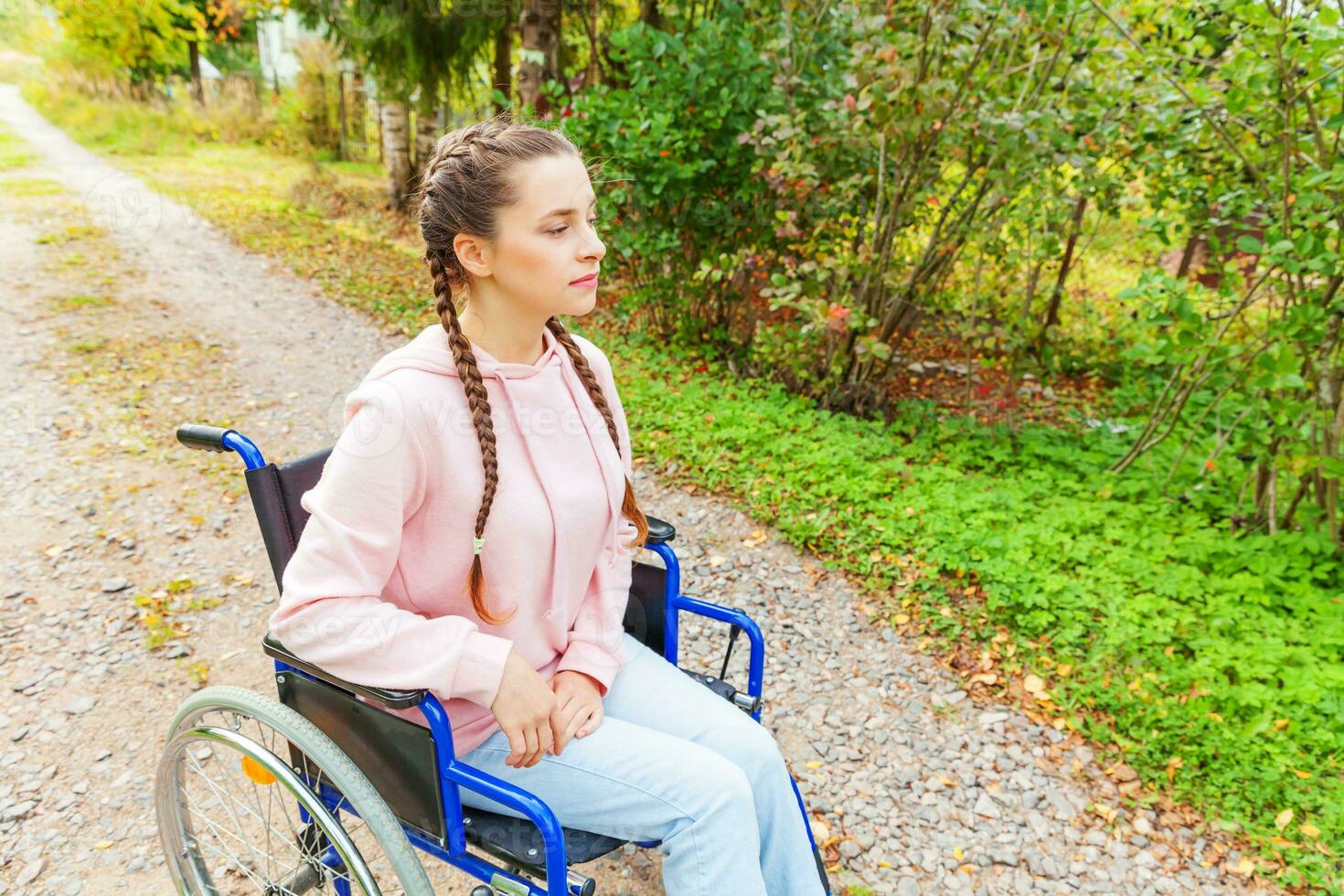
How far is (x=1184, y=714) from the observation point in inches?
102

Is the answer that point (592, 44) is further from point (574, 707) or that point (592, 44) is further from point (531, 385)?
point (574, 707)

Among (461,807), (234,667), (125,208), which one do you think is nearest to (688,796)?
(461,807)

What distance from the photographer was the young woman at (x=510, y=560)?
4.34 feet

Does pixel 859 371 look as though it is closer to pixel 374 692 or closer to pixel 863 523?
pixel 863 523

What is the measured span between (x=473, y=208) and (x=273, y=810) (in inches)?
73.3

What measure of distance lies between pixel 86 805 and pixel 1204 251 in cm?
754

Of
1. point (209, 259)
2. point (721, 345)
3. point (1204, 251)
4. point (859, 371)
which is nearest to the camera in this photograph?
point (859, 371)

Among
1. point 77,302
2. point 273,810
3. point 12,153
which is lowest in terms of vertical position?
point 273,810

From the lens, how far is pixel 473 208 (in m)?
1.45

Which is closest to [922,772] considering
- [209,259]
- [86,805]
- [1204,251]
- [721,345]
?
[86,805]

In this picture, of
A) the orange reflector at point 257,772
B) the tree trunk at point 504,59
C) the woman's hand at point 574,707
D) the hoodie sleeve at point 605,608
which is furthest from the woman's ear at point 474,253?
the tree trunk at point 504,59

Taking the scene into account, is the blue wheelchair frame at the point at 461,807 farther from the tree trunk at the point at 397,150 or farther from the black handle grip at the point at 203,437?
the tree trunk at the point at 397,150

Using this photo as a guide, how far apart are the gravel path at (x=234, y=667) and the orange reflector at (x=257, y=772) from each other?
2.65ft

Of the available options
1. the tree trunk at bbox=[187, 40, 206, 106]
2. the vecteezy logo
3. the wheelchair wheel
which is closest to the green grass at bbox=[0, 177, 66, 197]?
the vecteezy logo
